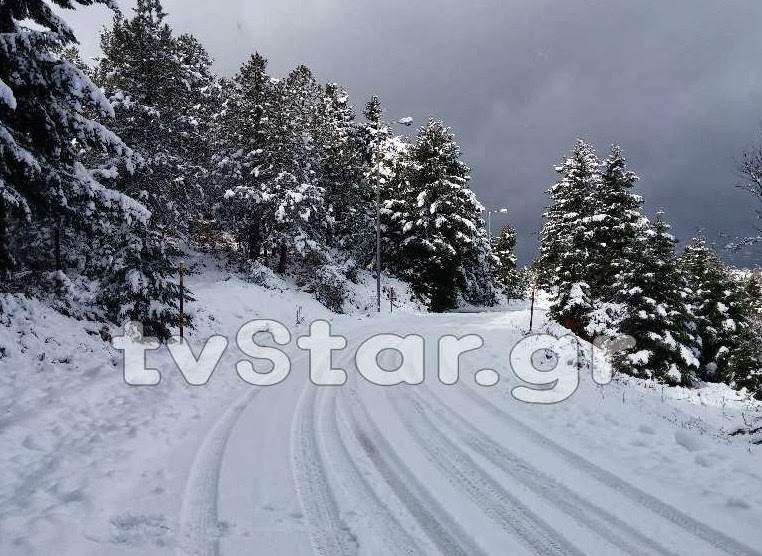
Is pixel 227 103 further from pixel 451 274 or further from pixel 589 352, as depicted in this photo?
pixel 589 352

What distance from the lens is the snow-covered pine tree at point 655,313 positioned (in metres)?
20.6

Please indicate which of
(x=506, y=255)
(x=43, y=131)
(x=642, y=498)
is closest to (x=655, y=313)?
(x=642, y=498)

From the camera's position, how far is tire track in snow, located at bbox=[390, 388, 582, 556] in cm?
394

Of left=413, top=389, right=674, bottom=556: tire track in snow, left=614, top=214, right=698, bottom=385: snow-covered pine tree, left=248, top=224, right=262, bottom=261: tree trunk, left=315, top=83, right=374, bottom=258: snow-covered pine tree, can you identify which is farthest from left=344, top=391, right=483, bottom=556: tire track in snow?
left=315, top=83, right=374, bottom=258: snow-covered pine tree

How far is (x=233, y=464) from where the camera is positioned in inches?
218

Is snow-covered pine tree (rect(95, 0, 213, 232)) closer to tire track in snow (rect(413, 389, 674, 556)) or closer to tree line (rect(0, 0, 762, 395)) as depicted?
tree line (rect(0, 0, 762, 395))

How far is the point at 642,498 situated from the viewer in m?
4.68

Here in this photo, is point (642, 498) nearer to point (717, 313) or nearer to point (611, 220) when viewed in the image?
point (611, 220)

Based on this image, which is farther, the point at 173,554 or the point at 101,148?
Answer: the point at 101,148

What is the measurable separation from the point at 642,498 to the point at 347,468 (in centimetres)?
316

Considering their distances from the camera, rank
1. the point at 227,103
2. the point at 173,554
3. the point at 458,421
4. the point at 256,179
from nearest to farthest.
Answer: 1. the point at 173,554
2. the point at 458,421
3. the point at 256,179
4. the point at 227,103

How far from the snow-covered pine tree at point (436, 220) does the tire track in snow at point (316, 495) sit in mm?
26961

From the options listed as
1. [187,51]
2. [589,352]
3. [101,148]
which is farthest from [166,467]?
[187,51]

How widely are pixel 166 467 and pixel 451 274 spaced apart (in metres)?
30.4
